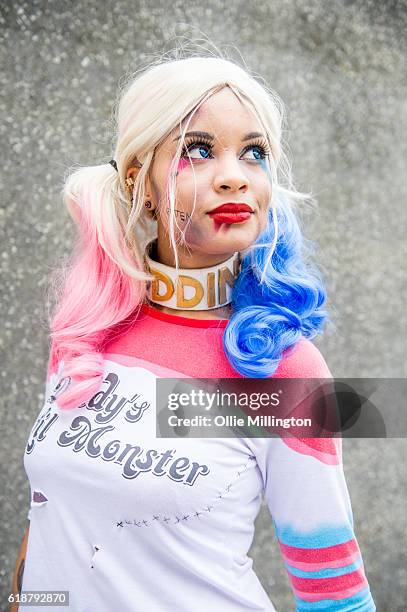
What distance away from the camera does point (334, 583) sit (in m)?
1.17

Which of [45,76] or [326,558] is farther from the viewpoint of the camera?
[45,76]

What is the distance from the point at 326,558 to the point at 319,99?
1300mm

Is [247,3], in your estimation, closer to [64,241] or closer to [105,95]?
[105,95]

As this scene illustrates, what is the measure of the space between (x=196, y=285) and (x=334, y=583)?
21.4 inches

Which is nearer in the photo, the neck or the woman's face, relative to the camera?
the woman's face

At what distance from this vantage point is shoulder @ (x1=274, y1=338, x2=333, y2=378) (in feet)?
3.98

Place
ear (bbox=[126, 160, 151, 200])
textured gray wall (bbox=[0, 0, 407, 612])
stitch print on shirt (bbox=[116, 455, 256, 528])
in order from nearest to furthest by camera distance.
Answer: stitch print on shirt (bbox=[116, 455, 256, 528]), ear (bbox=[126, 160, 151, 200]), textured gray wall (bbox=[0, 0, 407, 612])

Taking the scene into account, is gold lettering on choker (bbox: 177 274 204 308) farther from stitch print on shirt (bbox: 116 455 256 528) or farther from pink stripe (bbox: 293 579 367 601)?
pink stripe (bbox: 293 579 367 601)

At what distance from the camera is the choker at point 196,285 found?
1.31 metres

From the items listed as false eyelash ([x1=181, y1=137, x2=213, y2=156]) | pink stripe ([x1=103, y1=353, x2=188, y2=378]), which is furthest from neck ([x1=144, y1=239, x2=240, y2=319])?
false eyelash ([x1=181, y1=137, x2=213, y2=156])

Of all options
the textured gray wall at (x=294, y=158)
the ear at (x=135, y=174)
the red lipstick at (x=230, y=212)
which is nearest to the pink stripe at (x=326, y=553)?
the red lipstick at (x=230, y=212)

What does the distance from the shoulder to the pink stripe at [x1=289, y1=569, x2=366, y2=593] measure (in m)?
0.32

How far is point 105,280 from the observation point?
1.43 m

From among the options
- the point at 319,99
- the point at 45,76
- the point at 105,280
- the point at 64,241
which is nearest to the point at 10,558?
the point at 64,241
